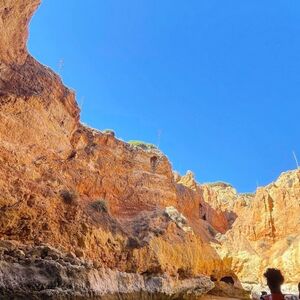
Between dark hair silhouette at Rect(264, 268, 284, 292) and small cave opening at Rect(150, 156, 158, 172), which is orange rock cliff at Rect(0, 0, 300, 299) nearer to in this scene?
small cave opening at Rect(150, 156, 158, 172)

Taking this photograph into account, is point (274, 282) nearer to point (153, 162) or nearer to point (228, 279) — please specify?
point (228, 279)

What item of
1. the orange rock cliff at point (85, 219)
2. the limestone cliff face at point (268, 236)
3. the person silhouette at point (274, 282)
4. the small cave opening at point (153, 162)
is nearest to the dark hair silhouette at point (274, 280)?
the person silhouette at point (274, 282)

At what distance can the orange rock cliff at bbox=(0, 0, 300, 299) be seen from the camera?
12445mm

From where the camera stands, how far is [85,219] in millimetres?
16312

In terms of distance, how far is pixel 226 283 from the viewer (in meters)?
32.1

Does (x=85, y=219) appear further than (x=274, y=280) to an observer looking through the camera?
Yes

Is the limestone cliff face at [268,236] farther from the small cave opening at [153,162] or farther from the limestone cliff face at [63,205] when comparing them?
the small cave opening at [153,162]

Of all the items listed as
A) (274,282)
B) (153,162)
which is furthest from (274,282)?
(153,162)

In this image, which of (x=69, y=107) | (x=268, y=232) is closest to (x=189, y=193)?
(x=268, y=232)

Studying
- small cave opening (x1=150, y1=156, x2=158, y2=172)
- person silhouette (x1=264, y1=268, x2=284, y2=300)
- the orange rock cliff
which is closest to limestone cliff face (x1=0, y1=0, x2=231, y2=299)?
the orange rock cliff

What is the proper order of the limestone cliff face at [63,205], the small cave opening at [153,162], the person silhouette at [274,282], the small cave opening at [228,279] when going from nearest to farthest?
the person silhouette at [274,282] < the limestone cliff face at [63,205] < the small cave opening at [228,279] < the small cave opening at [153,162]

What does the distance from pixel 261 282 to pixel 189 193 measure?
47.0 ft

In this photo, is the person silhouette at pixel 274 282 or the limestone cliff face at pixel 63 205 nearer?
the person silhouette at pixel 274 282

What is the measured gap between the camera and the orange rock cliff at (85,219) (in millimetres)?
12445
